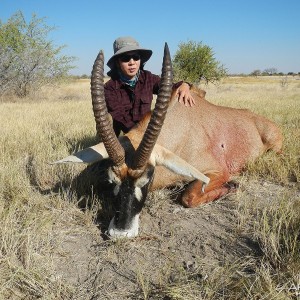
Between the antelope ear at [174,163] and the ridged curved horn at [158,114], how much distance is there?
1.23 feet

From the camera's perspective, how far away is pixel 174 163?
11.7 ft

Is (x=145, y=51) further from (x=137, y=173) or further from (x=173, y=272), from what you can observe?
(x=173, y=272)

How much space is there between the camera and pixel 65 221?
359cm

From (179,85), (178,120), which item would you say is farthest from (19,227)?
(179,85)

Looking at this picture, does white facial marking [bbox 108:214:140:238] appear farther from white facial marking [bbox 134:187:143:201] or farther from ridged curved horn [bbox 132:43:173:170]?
ridged curved horn [bbox 132:43:173:170]

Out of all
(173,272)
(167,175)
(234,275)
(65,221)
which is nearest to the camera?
(234,275)

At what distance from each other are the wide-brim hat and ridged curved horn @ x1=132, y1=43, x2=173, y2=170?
6.58ft

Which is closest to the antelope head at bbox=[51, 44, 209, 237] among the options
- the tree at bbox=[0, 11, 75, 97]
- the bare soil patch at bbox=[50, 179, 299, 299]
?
the bare soil patch at bbox=[50, 179, 299, 299]

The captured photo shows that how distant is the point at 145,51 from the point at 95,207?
8.56 ft

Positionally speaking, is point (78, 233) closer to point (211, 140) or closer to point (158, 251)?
point (158, 251)

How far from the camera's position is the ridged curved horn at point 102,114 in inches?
110

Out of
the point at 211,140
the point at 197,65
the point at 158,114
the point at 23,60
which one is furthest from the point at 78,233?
the point at 197,65

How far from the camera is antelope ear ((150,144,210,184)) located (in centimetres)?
346

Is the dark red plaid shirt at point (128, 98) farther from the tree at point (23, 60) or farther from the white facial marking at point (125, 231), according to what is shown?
the tree at point (23, 60)
